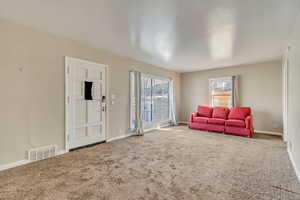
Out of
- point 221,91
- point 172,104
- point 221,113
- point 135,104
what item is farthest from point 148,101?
point 221,91

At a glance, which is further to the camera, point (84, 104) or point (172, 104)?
point (172, 104)

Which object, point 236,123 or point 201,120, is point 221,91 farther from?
point 236,123

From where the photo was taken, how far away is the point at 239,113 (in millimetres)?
5070

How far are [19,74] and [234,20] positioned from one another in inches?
143

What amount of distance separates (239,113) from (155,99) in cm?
291

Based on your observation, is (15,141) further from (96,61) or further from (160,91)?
(160,91)

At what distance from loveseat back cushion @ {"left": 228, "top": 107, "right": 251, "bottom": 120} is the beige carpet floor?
155cm

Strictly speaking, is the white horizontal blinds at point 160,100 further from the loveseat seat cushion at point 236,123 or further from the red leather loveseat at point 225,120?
the loveseat seat cushion at point 236,123

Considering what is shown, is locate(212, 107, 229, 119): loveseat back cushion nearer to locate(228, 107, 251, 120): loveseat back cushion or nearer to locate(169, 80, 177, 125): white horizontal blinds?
locate(228, 107, 251, 120): loveseat back cushion

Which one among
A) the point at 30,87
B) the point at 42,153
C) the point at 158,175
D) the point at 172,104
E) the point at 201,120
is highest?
the point at 30,87

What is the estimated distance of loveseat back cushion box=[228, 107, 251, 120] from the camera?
16.4 ft

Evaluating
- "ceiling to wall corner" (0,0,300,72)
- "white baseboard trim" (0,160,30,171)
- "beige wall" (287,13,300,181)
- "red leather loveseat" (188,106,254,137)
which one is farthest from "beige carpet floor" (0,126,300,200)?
"ceiling to wall corner" (0,0,300,72)

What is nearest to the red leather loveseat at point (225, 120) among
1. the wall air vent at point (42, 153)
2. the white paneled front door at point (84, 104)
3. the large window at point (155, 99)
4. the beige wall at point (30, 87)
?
the large window at point (155, 99)

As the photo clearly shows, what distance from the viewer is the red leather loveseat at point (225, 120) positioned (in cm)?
467
